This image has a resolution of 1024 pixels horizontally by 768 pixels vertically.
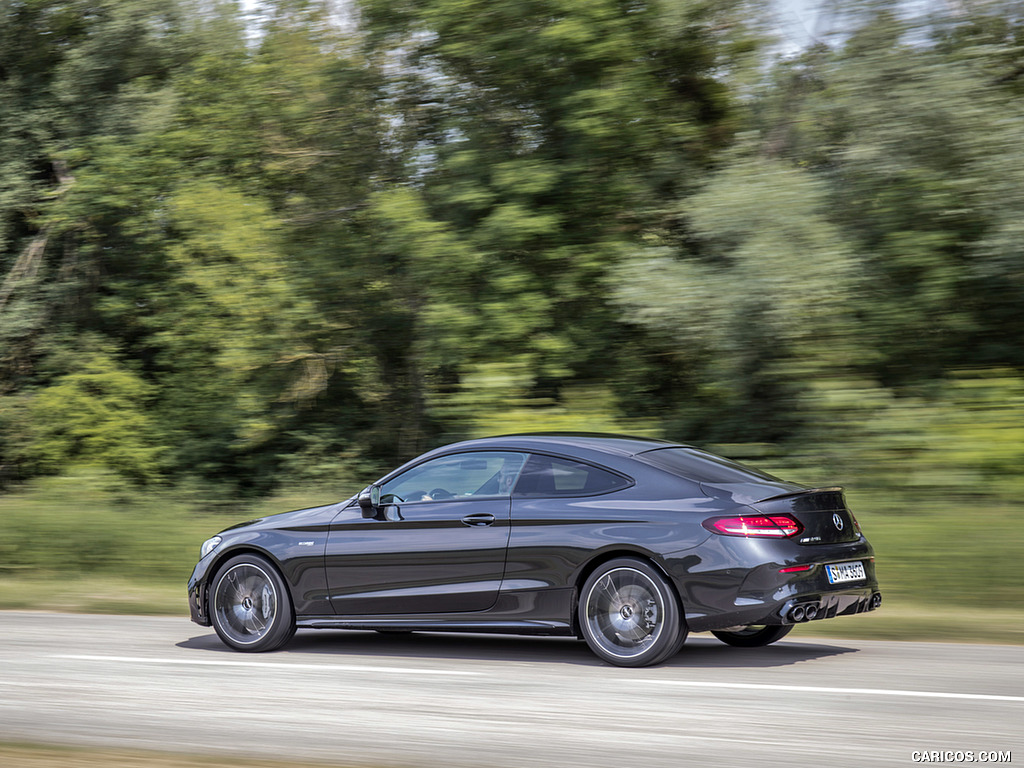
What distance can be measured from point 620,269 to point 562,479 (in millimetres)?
8963

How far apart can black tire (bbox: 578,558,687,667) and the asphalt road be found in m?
0.13

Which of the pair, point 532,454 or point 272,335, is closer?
point 532,454

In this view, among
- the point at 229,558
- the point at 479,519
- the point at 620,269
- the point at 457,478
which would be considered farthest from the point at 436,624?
the point at 620,269

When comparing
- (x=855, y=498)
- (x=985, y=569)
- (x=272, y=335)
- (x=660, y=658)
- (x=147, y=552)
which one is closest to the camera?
(x=660, y=658)

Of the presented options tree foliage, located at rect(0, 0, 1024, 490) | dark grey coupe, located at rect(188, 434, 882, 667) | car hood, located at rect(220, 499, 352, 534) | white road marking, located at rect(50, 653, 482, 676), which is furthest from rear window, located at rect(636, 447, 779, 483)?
tree foliage, located at rect(0, 0, 1024, 490)

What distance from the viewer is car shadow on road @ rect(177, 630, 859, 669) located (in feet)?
25.7

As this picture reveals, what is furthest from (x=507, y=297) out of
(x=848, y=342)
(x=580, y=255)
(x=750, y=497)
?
(x=750, y=497)

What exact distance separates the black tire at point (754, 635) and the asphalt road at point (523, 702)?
103 millimetres

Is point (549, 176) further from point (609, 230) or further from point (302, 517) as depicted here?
point (302, 517)

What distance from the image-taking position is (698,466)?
7.84m

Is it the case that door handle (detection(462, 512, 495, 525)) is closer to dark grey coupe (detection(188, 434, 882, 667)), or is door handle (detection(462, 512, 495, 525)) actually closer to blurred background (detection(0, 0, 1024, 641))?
dark grey coupe (detection(188, 434, 882, 667))

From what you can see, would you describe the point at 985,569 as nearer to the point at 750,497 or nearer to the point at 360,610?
the point at 750,497

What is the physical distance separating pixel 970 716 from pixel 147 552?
10.3 metres

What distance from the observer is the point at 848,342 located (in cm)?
1539
